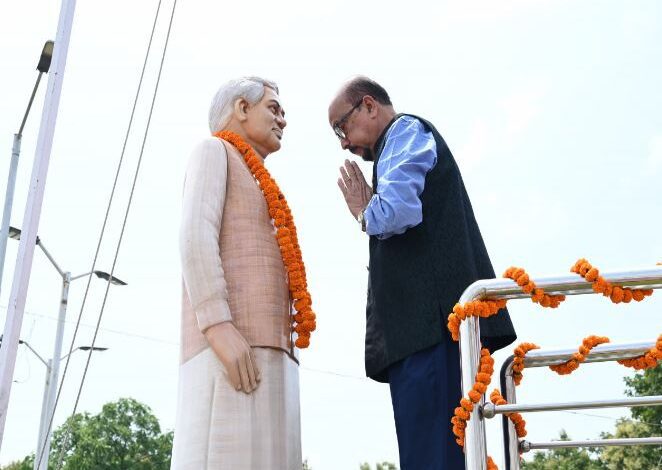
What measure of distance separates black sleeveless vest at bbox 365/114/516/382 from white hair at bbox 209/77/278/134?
87cm

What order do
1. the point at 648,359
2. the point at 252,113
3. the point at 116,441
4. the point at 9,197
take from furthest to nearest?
the point at 116,441 < the point at 9,197 < the point at 252,113 < the point at 648,359

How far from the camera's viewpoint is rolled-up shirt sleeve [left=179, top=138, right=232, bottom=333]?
10.3 feet

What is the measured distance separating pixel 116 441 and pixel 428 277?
40.8 metres

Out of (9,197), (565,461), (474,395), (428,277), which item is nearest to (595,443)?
(474,395)

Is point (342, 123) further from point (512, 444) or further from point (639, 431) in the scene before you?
point (639, 431)

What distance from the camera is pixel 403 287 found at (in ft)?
10.2

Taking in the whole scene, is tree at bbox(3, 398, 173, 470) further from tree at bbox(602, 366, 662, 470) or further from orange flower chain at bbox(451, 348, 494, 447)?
orange flower chain at bbox(451, 348, 494, 447)

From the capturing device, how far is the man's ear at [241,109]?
3718mm

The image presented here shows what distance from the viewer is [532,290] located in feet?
8.25

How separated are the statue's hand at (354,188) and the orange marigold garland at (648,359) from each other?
1149 millimetres

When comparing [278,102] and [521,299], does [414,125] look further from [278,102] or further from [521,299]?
[521,299]

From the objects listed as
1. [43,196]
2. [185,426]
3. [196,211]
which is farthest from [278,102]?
[185,426]

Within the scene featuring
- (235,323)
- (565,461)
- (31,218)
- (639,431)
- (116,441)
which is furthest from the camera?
(116,441)

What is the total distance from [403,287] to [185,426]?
902 millimetres
